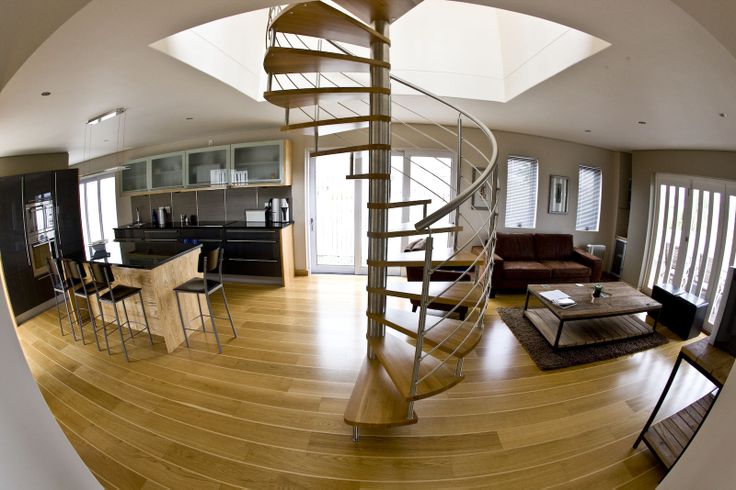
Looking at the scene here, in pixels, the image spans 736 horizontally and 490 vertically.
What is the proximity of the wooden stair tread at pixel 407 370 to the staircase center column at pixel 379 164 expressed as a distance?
23 cm

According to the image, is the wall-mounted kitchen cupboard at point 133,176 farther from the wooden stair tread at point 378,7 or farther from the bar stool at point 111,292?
the wooden stair tread at point 378,7

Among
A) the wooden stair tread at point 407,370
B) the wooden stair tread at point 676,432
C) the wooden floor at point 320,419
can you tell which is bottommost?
the wooden floor at point 320,419

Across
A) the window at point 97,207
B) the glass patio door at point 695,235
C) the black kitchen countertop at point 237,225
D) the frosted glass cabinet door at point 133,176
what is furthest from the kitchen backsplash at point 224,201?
the glass patio door at point 695,235

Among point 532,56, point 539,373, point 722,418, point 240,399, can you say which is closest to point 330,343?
point 240,399

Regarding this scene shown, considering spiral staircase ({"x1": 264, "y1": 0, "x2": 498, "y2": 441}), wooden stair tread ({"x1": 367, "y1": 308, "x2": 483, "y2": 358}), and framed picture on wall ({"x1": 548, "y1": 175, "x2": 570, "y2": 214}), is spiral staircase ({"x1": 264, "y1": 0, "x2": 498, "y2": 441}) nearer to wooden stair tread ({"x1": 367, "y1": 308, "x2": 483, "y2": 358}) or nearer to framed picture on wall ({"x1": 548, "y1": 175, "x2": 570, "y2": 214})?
wooden stair tread ({"x1": 367, "y1": 308, "x2": 483, "y2": 358})

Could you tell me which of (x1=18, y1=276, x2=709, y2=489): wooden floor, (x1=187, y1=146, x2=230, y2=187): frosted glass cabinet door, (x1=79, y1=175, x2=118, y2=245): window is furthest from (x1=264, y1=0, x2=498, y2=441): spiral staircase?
(x1=187, y1=146, x2=230, y2=187): frosted glass cabinet door

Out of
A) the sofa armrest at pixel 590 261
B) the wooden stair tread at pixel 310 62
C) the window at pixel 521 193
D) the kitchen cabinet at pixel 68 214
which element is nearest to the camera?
the kitchen cabinet at pixel 68 214

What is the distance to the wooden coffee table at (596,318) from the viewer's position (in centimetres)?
266

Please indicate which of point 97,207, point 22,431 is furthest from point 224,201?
point 22,431

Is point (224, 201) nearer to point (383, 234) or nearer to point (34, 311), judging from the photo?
point (34, 311)

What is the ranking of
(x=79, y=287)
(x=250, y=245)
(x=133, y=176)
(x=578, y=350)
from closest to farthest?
(x=79, y=287) < (x=133, y=176) < (x=578, y=350) < (x=250, y=245)

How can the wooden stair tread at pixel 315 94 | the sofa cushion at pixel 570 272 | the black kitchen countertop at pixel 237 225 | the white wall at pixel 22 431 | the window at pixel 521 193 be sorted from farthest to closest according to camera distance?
the window at pixel 521 193 → the black kitchen countertop at pixel 237 225 → the sofa cushion at pixel 570 272 → the wooden stair tread at pixel 315 94 → the white wall at pixel 22 431

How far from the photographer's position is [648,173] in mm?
1661

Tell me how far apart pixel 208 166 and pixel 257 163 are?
749mm
